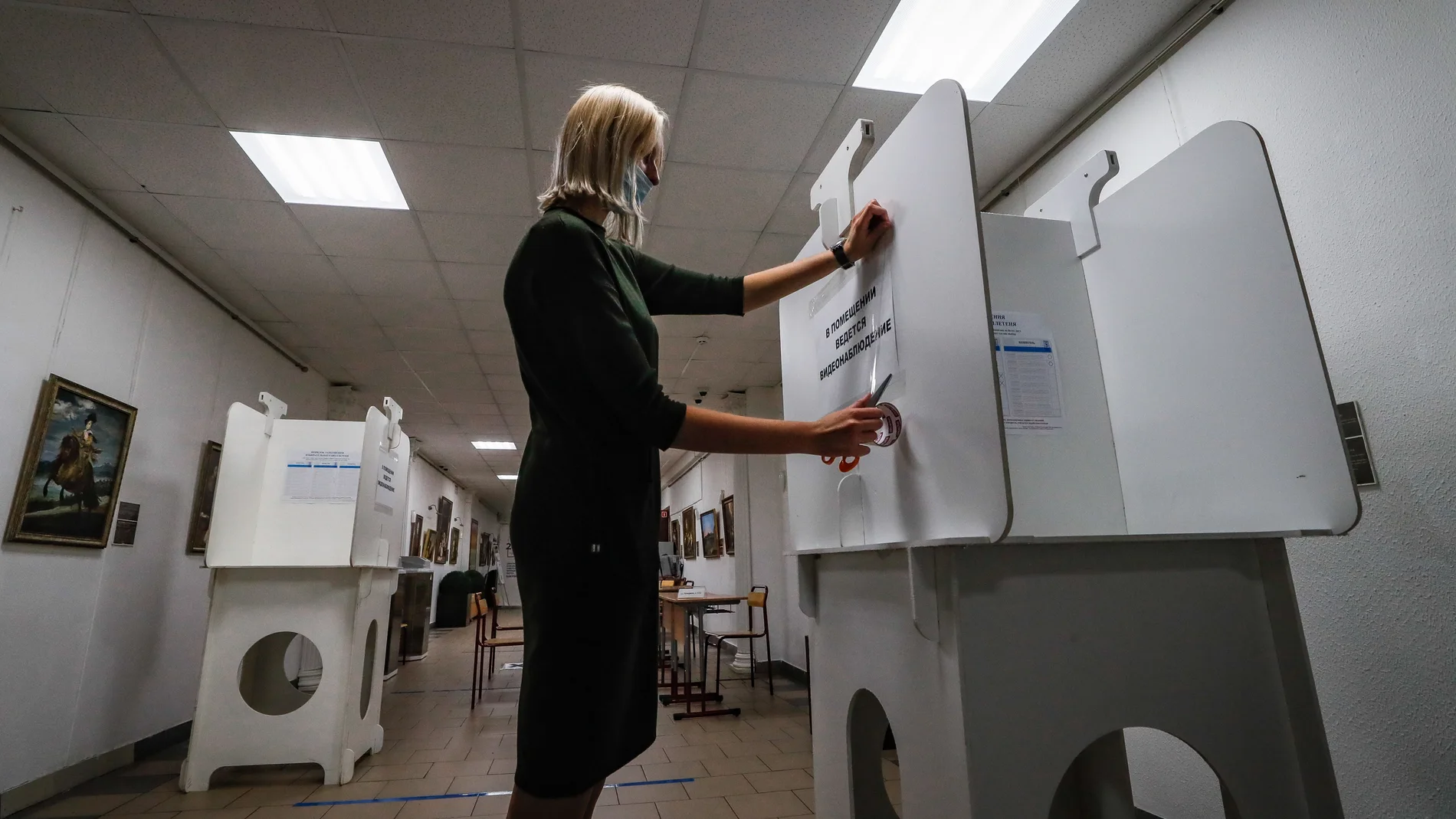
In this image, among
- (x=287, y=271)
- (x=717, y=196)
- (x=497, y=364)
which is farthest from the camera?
(x=497, y=364)

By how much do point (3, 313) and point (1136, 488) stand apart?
426cm

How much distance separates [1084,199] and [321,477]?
386cm

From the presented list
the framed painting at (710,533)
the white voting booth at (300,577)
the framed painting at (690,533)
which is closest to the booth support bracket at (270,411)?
the white voting booth at (300,577)

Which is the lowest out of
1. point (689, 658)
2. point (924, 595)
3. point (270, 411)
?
point (689, 658)

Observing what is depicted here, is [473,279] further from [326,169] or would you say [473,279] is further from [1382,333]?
[1382,333]

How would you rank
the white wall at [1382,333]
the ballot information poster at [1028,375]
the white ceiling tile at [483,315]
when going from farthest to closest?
1. the white ceiling tile at [483,315]
2. the white wall at [1382,333]
3. the ballot information poster at [1028,375]

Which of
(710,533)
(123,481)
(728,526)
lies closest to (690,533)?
(710,533)

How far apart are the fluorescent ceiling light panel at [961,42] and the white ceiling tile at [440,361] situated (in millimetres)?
4475

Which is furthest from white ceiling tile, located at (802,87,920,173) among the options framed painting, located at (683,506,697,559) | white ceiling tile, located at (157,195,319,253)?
framed painting, located at (683,506,697,559)

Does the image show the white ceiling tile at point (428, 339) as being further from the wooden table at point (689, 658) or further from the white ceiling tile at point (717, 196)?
the wooden table at point (689, 658)

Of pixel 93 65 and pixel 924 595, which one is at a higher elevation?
pixel 93 65

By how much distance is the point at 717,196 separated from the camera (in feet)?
12.0

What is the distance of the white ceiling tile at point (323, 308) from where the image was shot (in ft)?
15.8

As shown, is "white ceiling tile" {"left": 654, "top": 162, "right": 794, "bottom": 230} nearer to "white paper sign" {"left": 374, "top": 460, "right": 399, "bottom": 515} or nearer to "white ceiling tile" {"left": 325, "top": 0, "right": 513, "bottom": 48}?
"white ceiling tile" {"left": 325, "top": 0, "right": 513, "bottom": 48}
